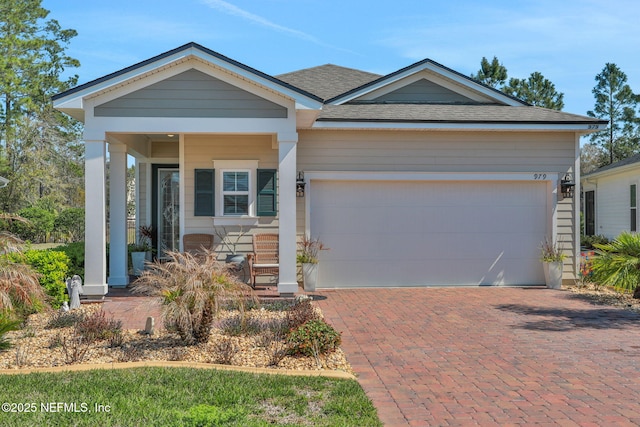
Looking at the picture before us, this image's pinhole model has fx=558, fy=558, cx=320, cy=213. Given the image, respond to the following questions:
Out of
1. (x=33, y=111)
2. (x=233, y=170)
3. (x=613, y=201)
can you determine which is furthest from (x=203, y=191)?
(x=33, y=111)

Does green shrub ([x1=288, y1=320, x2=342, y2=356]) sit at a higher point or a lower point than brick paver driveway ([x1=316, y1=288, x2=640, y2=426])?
higher

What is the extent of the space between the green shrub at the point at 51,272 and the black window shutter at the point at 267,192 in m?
3.92

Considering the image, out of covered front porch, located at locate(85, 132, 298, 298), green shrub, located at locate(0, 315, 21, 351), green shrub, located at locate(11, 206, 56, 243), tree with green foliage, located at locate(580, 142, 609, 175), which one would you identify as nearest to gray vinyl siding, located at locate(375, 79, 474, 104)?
covered front porch, located at locate(85, 132, 298, 298)

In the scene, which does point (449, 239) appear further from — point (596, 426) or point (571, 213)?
point (596, 426)

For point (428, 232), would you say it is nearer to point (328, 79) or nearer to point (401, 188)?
point (401, 188)

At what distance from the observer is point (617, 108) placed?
31.8m

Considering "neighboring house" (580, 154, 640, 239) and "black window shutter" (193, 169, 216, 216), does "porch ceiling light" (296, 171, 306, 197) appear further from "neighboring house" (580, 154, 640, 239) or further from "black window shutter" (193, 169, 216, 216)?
"neighboring house" (580, 154, 640, 239)

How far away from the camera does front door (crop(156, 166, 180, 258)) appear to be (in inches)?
542

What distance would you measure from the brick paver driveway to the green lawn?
42cm

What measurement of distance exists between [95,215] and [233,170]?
9.91ft

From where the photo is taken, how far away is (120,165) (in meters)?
11.6

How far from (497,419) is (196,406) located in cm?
237

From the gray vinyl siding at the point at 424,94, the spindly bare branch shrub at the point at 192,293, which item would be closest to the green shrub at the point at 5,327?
the spindly bare branch shrub at the point at 192,293

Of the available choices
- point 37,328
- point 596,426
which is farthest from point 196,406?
point 37,328
